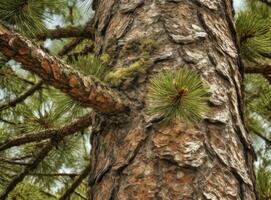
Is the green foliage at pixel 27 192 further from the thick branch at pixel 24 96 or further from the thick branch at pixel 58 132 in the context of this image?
the thick branch at pixel 58 132

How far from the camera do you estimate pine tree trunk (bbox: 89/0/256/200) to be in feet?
3.85

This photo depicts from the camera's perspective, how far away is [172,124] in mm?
1244

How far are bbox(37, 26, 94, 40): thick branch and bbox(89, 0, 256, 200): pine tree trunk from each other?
48 centimetres

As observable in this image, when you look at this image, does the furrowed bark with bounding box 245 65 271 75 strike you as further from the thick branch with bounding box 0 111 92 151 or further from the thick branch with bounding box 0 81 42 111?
the thick branch with bounding box 0 81 42 111

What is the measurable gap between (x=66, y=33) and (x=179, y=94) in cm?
106

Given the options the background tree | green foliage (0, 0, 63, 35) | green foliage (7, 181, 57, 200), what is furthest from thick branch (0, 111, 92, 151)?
green foliage (7, 181, 57, 200)

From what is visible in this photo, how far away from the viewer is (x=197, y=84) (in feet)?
3.54

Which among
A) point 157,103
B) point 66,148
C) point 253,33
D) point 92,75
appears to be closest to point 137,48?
point 92,75

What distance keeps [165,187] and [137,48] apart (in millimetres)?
427

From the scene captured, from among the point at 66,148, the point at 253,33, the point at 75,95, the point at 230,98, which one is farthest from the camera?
the point at 66,148

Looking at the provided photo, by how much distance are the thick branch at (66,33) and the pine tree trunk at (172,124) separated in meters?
0.48

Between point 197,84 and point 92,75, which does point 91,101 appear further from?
point 197,84

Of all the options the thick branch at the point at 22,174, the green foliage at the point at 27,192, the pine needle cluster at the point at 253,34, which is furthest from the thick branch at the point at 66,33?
the green foliage at the point at 27,192

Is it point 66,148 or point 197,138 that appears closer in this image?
point 197,138
